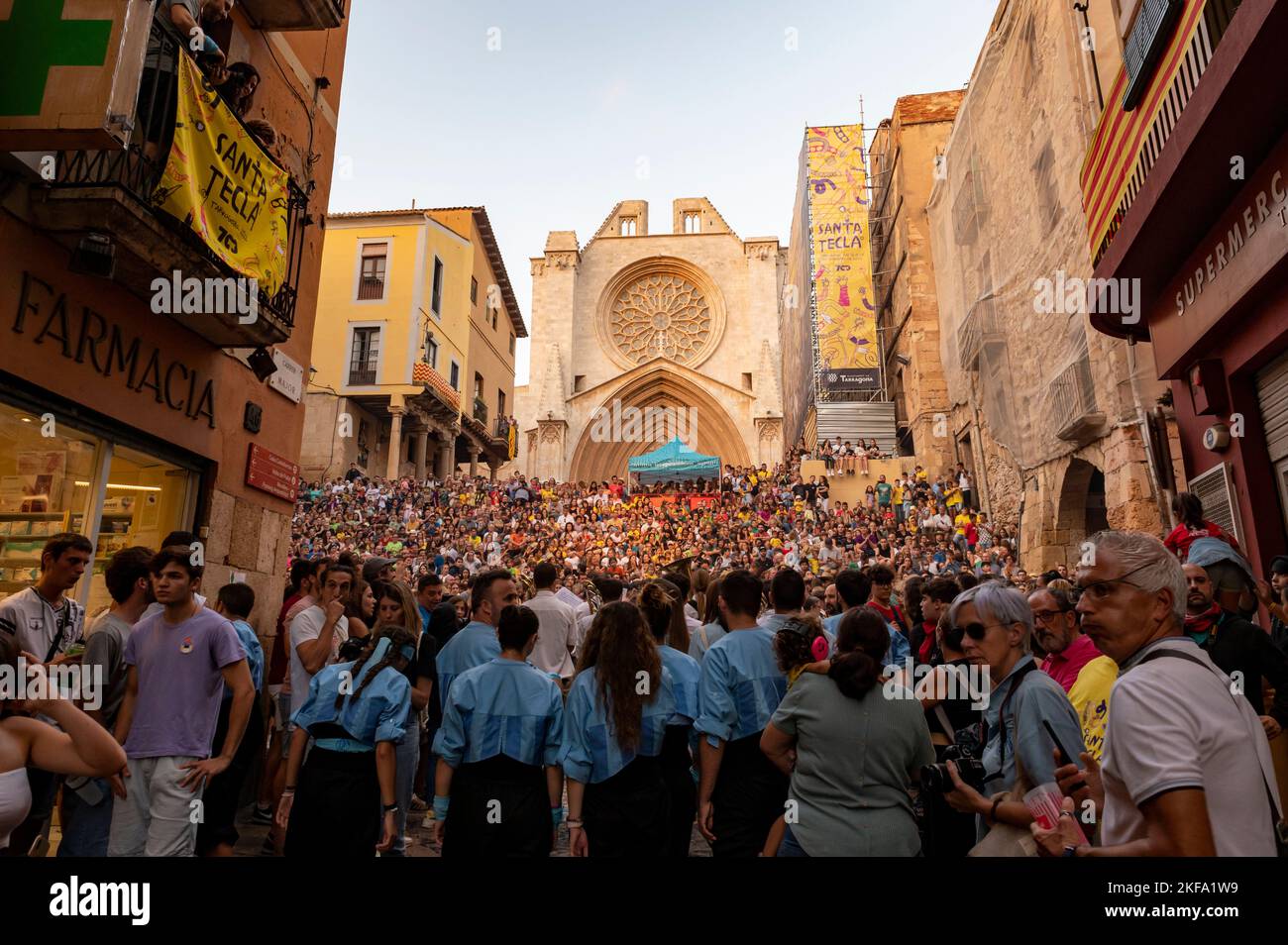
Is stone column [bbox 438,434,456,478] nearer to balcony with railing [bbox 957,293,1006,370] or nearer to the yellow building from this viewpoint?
the yellow building

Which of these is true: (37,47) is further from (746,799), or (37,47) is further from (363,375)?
(363,375)

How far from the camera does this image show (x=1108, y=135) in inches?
308

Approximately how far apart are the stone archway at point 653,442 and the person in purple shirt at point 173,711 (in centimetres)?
3171

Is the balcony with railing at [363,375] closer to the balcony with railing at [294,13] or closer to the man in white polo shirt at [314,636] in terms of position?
the balcony with railing at [294,13]

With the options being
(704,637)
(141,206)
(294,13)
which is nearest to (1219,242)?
(704,637)

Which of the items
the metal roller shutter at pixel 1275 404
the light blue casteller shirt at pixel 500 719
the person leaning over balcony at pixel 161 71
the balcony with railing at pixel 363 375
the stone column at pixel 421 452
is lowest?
the light blue casteller shirt at pixel 500 719

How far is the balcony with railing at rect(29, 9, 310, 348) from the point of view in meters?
4.51

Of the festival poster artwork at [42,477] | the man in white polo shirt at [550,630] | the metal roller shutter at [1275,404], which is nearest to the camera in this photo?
the festival poster artwork at [42,477]

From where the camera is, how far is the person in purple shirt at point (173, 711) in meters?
3.31

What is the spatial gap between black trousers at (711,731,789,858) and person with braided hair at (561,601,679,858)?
0.30 metres

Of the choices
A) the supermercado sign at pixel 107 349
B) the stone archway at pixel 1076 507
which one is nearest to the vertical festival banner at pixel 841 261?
the stone archway at pixel 1076 507

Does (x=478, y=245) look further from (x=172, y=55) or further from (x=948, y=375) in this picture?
(x=172, y=55)

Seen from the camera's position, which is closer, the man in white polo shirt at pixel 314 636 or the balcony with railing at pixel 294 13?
the man in white polo shirt at pixel 314 636
